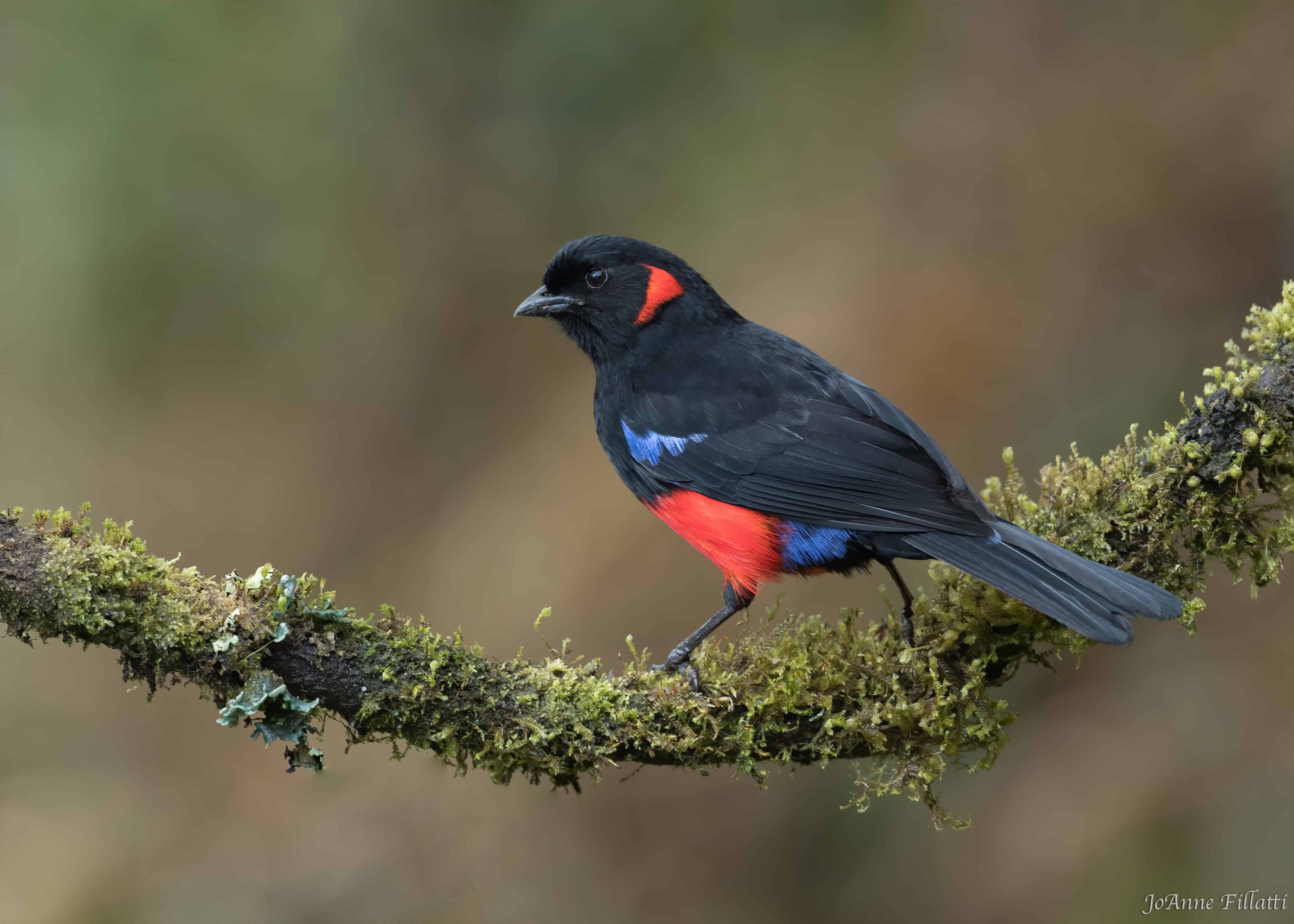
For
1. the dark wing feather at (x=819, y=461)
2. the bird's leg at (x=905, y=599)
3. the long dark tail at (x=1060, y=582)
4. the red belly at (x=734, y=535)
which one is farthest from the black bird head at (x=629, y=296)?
the long dark tail at (x=1060, y=582)

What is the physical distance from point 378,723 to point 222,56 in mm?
5160

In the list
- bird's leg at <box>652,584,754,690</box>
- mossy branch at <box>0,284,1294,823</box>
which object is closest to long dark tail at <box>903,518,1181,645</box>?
mossy branch at <box>0,284,1294,823</box>

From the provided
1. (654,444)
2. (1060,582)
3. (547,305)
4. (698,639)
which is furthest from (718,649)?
(547,305)

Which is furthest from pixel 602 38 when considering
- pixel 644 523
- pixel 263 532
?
pixel 263 532

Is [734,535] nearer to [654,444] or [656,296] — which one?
[654,444]

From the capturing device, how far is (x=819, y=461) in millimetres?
3379

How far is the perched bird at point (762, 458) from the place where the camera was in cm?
293

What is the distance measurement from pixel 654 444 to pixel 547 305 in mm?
806

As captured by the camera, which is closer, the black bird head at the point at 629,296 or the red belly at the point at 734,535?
the red belly at the point at 734,535

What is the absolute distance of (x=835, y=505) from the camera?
10.8ft

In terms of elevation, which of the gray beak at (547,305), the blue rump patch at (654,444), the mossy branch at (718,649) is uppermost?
the gray beak at (547,305)

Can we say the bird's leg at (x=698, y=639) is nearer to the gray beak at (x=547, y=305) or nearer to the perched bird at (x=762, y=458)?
the perched bird at (x=762, y=458)

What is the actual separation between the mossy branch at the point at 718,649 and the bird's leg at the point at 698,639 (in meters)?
0.04

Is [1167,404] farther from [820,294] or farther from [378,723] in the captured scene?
[378,723]
